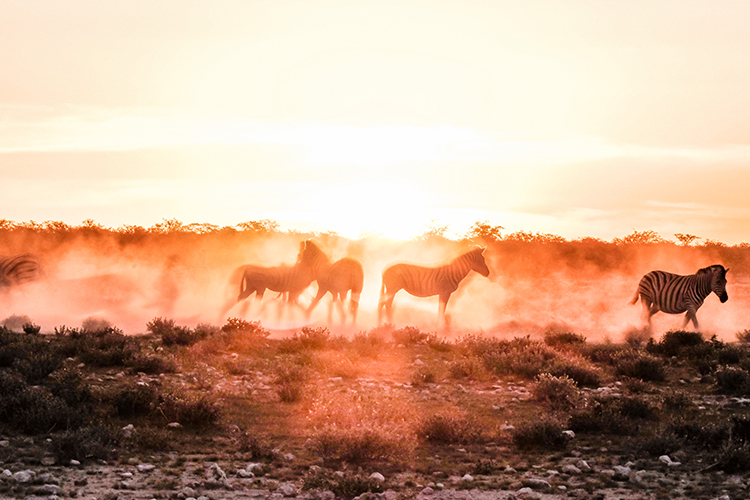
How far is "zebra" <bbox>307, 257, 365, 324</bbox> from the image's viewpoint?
28.3 meters

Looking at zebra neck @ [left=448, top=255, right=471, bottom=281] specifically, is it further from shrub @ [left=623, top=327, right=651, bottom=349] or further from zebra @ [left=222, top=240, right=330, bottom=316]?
shrub @ [left=623, top=327, right=651, bottom=349]

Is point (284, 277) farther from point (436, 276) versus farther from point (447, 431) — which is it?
point (447, 431)

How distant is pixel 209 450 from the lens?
11297mm

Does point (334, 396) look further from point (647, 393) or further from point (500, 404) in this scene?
point (647, 393)

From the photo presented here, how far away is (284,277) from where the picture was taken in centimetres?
2917

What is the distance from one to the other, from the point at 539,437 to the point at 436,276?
16920mm

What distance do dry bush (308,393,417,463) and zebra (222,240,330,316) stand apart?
1470 centimetres

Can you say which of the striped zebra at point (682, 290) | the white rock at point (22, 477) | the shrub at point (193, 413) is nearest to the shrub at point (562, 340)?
the striped zebra at point (682, 290)

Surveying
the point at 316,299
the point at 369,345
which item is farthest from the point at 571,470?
the point at 316,299

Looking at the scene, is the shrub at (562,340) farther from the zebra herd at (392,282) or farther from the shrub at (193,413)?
the shrub at (193,413)

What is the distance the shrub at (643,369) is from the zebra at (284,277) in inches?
551

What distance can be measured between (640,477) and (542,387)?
5.17 meters

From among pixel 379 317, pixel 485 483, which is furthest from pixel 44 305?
pixel 485 483

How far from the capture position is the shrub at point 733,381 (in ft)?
51.4
